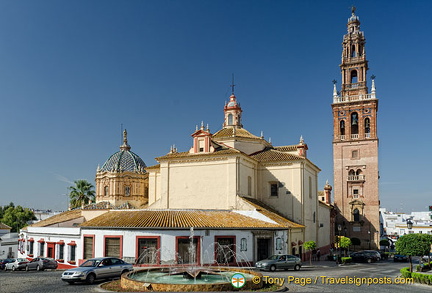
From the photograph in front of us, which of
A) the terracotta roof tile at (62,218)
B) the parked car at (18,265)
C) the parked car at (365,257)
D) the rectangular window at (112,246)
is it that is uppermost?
the terracotta roof tile at (62,218)

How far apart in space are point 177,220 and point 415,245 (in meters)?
16.4

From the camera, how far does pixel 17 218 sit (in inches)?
3182

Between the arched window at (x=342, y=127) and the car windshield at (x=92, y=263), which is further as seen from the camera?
the arched window at (x=342, y=127)

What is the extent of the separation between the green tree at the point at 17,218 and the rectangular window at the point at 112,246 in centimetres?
5674

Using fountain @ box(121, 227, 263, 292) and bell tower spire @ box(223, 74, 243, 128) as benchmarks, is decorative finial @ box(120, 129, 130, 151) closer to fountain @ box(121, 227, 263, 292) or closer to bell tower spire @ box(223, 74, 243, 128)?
bell tower spire @ box(223, 74, 243, 128)

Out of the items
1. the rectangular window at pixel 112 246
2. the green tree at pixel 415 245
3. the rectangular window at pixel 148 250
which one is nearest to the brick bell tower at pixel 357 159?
the green tree at pixel 415 245

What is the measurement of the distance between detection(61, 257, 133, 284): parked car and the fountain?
1.25 metres

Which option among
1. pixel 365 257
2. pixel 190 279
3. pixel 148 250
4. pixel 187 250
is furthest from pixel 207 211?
pixel 365 257

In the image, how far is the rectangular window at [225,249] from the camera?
3093cm

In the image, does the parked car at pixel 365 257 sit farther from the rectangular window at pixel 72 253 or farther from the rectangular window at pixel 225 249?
the rectangular window at pixel 72 253

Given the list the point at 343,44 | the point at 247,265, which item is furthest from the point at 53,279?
the point at 343,44

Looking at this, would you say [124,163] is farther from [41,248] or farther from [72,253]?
[72,253]

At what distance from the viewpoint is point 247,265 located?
3156 centimetres

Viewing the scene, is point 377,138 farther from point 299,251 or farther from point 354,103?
point 299,251
